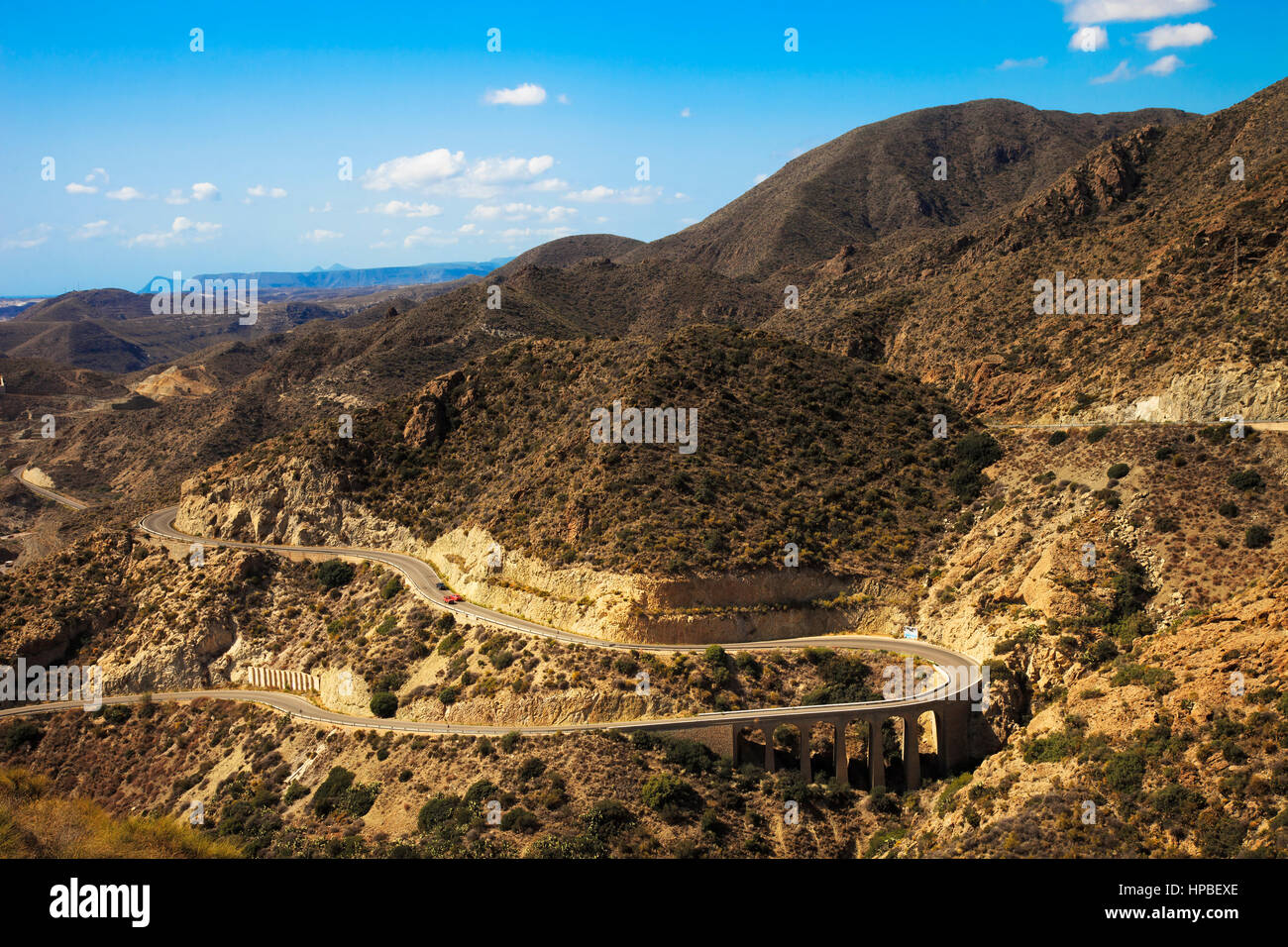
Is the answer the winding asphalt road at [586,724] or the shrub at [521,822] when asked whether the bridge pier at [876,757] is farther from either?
the shrub at [521,822]

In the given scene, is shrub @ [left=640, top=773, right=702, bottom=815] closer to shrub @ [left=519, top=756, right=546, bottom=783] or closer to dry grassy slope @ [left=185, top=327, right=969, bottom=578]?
shrub @ [left=519, top=756, right=546, bottom=783]

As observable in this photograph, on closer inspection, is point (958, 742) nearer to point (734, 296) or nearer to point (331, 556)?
point (331, 556)

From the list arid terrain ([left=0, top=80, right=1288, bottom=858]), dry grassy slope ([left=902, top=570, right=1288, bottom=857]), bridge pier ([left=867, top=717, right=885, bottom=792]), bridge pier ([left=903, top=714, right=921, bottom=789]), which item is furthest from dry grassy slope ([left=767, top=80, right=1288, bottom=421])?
bridge pier ([left=867, top=717, right=885, bottom=792])

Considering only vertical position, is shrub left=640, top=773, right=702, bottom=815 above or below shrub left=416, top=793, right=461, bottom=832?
above

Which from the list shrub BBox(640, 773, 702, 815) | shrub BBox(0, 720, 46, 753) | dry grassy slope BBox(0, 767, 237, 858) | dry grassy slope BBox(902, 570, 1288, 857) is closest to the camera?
dry grassy slope BBox(0, 767, 237, 858)

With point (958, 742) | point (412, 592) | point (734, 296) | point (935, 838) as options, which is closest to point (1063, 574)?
point (958, 742)
